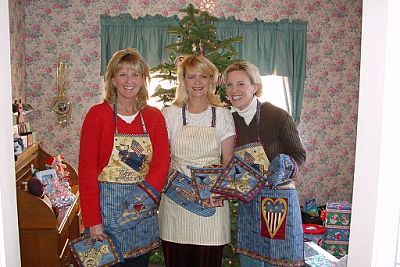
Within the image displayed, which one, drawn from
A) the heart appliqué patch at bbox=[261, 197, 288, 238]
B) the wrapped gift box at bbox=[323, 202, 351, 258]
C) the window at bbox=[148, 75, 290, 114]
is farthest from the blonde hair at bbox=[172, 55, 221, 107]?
the window at bbox=[148, 75, 290, 114]

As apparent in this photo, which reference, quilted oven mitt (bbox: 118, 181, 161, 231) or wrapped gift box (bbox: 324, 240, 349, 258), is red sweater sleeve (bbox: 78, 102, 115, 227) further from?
wrapped gift box (bbox: 324, 240, 349, 258)

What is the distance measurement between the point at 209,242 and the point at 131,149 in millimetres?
618

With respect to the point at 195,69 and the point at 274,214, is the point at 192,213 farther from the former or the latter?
Answer: the point at 195,69

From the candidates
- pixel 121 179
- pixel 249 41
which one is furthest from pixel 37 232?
pixel 249 41

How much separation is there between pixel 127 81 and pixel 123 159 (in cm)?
38

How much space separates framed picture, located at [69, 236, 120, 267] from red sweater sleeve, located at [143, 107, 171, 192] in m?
0.37

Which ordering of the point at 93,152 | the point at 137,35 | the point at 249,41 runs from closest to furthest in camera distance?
the point at 93,152, the point at 137,35, the point at 249,41

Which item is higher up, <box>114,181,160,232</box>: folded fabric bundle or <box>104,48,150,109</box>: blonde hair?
<box>104,48,150,109</box>: blonde hair

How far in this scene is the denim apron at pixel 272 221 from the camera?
211 centimetres

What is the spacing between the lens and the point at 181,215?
216cm

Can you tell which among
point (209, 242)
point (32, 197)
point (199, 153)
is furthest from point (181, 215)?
point (32, 197)

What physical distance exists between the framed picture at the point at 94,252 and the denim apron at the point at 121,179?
5 centimetres

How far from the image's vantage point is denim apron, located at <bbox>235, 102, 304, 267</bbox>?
6.91 ft

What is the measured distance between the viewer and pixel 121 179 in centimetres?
205
